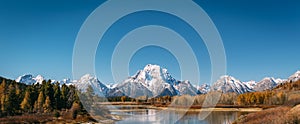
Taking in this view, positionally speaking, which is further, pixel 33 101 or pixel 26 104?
pixel 33 101

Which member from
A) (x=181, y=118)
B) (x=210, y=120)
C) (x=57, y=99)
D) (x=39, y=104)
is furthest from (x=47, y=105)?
(x=210, y=120)

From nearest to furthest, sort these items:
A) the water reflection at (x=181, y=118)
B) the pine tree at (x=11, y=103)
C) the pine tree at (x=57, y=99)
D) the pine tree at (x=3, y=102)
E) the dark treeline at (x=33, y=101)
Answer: the water reflection at (x=181, y=118) → the pine tree at (x=3, y=102) → the pine tree at (x=11, y=103) → the dark treeline at (x=33, y=101) → the pine tree at (x=57, y=99)

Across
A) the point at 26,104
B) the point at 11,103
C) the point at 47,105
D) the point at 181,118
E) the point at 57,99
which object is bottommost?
the point at 181,118

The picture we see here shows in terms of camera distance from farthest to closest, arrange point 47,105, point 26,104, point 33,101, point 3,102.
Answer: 1. point 33,101
2. point 47,105
3. point 26,104
4. point 3,102

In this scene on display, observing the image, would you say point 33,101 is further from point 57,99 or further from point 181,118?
point 181,118

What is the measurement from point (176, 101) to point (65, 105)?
352 ft

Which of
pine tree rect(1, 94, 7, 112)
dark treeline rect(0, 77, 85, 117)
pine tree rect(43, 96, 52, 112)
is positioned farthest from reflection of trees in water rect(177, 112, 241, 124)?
pine tree rect(1, 94, 7, 112)

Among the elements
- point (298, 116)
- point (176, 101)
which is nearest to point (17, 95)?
point (298, 116)

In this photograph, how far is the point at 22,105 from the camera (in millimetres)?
72750

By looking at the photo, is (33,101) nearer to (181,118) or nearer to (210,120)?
(181,118)

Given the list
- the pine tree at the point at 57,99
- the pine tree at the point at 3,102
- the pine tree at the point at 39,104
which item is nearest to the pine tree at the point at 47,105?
the pine tree at the point at 39,104

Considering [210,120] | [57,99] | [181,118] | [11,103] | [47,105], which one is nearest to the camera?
[210,120]

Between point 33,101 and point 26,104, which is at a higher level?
point 33,101

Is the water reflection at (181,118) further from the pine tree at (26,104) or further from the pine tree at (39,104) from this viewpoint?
the pine tree at (26,104)
